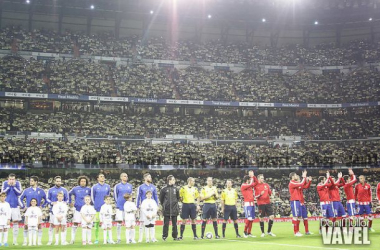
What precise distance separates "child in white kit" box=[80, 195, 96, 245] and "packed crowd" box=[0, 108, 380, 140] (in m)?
32.4

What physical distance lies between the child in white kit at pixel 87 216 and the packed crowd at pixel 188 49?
43476 mm

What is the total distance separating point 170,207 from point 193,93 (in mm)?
40800

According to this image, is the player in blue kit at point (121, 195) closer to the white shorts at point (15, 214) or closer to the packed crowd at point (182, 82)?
the white shorts at point (15, 214)

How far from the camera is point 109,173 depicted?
4650 centimetres

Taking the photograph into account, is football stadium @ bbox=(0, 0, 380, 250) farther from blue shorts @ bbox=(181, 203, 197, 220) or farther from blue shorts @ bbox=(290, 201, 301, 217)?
blue shorts @ bbox=(290, 201, 301, 217)

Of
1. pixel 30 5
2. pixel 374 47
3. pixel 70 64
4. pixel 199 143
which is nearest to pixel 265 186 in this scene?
pixel 199 143

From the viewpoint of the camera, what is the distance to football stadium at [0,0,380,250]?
46938 millimetres

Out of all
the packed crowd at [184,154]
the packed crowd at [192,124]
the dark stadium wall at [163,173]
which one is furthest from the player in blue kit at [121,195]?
the packed crowd at [192,124]

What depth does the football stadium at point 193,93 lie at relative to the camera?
46938 millimetres

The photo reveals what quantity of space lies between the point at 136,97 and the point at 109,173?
12458 millimetres

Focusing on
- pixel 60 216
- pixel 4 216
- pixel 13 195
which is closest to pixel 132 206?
pixel 60 216

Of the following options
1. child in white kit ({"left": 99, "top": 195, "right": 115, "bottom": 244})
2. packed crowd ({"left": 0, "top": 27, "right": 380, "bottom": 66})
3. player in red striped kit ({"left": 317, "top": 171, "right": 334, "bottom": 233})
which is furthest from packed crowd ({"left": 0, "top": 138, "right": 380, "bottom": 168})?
player in red striped kit ({"left": 317, "top": 171, "right": 334, "bottom": 233})

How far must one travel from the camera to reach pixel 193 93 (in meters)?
59.3

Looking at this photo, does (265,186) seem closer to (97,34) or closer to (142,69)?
(142,69)
